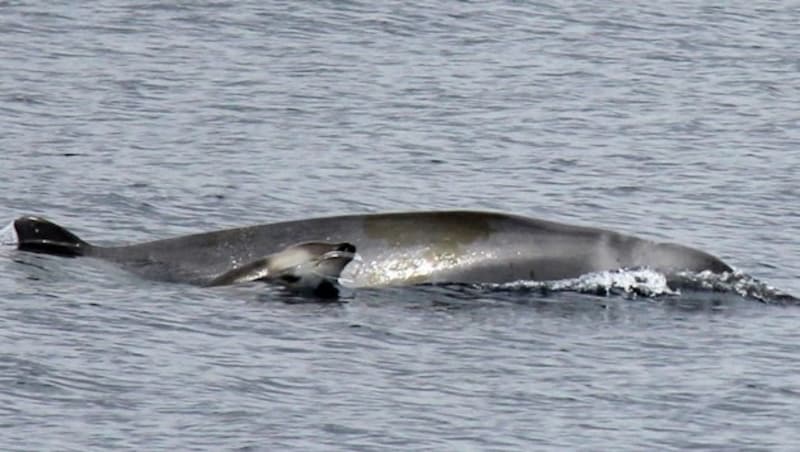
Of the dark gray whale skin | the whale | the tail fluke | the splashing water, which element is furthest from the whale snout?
the tail fluke

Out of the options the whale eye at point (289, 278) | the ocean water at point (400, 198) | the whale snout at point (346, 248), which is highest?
the whale snout at point (346, 248)

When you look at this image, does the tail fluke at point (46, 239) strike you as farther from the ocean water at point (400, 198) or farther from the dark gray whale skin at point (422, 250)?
the ocean water at point (400, 198)

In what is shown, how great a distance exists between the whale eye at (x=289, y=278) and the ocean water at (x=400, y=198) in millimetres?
225

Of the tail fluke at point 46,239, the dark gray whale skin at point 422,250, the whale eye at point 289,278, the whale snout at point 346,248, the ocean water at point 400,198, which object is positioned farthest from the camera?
the tail fluke at point 46,239

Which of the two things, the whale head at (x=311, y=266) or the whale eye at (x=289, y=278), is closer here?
the whale head at (x=311, y=266)

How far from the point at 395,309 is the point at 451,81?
600 inches

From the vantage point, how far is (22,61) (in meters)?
35.9

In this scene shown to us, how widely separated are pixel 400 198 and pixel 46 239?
5.62 metres

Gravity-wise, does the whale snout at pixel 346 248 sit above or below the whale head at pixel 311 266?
above

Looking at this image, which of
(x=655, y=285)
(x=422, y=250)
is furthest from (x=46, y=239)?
Result: (x=655, y=285)

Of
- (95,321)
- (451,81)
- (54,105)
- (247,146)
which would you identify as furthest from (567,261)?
(451,81)

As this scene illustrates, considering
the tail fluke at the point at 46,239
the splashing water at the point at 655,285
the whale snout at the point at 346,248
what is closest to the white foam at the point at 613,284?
the splashing water at the point at 655,285

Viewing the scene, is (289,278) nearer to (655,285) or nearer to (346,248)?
(346,248)

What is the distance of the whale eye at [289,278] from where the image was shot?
70.7 ft
